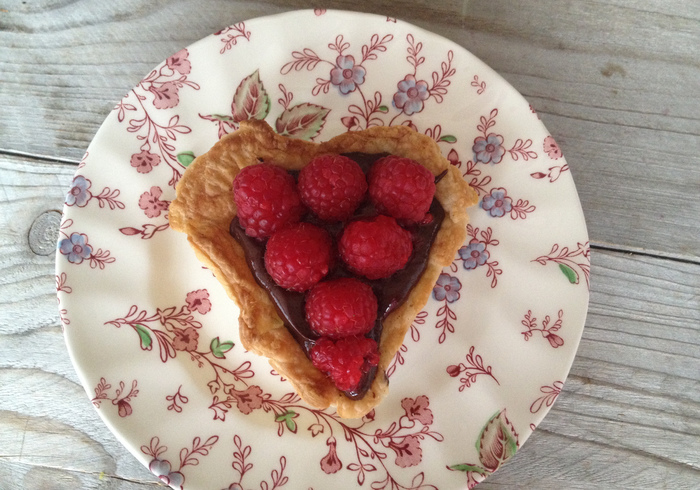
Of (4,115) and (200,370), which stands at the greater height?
(4,115)

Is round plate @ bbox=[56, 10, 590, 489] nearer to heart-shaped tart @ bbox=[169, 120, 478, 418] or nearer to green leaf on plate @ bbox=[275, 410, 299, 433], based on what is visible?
green leaf on plate @ bbox=[275, 410, 299, 433]

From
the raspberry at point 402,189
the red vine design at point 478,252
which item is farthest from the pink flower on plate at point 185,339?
the red vine design at point 478,252

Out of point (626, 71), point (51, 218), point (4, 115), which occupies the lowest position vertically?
point (51, 218)

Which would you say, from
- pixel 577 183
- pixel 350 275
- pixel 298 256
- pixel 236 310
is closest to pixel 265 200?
pixel 298 256

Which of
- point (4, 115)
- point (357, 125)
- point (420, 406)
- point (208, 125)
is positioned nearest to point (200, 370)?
point (420, 406)

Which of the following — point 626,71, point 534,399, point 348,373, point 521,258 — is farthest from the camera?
point 626,71

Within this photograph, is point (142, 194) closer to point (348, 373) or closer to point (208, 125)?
point (208, 125)

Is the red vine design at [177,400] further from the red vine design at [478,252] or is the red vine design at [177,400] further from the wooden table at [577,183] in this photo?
the red vine design at [478,252]
